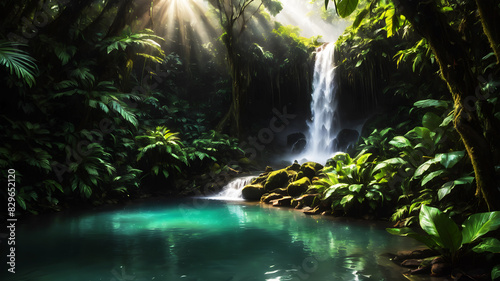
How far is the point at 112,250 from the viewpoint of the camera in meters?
4.50

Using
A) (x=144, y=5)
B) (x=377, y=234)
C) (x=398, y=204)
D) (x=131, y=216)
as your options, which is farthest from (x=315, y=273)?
(x=144, y=5)

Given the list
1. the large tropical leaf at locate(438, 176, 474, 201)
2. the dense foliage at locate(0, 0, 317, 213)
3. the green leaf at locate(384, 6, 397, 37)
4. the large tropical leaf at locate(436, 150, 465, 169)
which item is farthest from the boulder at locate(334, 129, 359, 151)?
the green leaf at locate(384, 6, 397, 37)

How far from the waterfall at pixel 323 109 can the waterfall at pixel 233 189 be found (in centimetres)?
391

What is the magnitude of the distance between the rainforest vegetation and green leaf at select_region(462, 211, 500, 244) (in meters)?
0.01

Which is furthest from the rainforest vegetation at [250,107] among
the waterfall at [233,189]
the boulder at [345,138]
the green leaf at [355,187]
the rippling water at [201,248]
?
the rippling water at [201,248]

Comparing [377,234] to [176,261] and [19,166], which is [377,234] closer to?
[176,261]

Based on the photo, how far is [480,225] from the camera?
3.02 meters

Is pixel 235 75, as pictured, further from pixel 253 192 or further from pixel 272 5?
pixel 253 192

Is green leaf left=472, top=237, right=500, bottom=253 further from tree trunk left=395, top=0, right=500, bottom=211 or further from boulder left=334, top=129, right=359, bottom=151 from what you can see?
boulder left=334, top=129, right=359, bottom=151

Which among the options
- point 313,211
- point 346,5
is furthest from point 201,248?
point 346,5

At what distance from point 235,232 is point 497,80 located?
4443 millimetres

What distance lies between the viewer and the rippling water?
3.57m

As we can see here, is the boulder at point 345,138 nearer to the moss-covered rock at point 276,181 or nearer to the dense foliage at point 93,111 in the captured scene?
the dense foliage at point 93,111

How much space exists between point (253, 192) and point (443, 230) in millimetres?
6713
